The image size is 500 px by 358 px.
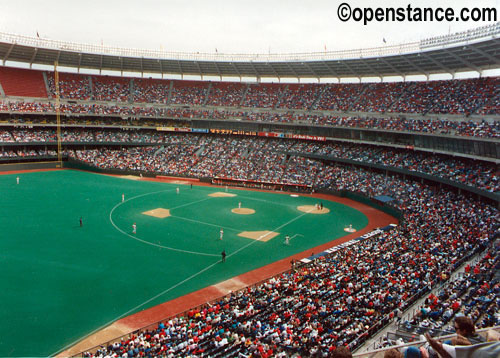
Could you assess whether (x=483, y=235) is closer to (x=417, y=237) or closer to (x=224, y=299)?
(x=417, y=237)

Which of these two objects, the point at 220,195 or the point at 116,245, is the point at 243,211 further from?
the point at 116,245

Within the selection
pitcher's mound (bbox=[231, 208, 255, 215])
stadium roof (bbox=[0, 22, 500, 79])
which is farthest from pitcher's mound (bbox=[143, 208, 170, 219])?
stadium roof (bbox=[0, 22, 500, 79])

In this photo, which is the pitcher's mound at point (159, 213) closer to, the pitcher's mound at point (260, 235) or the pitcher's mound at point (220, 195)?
the pitcher's mound at point (260, 235)

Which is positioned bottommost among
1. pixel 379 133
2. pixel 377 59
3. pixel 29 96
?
pixel 379 133

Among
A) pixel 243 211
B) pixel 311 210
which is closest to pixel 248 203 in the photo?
pixel 243 211

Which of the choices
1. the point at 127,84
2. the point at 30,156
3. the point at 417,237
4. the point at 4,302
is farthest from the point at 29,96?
the point at 417,237

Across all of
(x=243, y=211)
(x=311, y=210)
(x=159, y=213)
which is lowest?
(x=311, y=210)

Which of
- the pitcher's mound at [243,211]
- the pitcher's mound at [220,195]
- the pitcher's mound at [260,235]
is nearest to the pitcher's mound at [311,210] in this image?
the pitcher's mound at [243,211]
